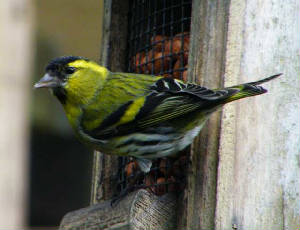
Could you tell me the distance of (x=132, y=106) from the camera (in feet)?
14.2

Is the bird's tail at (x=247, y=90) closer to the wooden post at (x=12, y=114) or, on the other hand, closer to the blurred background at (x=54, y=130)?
the wooden post at (x=12, y=114)

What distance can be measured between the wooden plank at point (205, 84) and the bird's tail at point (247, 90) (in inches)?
7.3

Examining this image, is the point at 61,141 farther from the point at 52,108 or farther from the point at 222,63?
the point at 222,63

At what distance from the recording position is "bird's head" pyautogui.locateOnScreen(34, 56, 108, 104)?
14.5 ft

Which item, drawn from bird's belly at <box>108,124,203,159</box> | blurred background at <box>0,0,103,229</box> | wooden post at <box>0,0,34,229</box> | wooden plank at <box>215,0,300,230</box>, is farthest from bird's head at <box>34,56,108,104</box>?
blurred background at <box>0,0,103,229</box>

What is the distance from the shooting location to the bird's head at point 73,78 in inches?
174

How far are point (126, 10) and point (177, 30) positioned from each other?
16.7 inches

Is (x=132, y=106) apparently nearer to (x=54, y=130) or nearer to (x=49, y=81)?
(x=49, y=81)

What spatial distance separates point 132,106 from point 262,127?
87 centimetres

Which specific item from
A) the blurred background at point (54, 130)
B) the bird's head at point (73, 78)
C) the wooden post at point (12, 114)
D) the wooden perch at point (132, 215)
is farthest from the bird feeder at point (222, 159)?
the blurred background at point (54, 130)

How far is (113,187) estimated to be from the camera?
4.71m

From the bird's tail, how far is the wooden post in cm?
335

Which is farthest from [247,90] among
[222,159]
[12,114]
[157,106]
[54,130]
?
[54,130]

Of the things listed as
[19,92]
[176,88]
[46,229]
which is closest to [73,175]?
[46,229]
